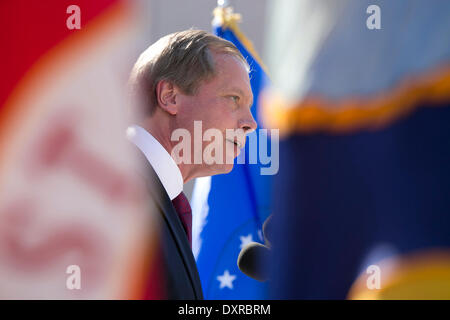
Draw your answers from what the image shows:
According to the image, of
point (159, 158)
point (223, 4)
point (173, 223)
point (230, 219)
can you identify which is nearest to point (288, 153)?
point (173, 223)

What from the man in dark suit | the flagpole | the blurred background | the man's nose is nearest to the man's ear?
the man in dark suit

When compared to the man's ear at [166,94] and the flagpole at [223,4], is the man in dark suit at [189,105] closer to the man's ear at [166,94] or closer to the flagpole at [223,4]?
the man's ear at [166,94]

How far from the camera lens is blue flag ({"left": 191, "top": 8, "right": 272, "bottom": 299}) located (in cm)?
165

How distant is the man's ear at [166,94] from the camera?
125cm

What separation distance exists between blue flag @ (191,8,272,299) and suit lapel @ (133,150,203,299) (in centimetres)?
61

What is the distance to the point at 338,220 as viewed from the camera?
0.36m

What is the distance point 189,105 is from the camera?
125cm

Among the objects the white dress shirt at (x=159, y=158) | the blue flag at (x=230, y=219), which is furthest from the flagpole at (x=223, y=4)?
the white dress shirt at (x=159, y=158)

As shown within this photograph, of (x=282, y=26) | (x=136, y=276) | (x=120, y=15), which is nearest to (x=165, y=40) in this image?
(x=120, y=15)

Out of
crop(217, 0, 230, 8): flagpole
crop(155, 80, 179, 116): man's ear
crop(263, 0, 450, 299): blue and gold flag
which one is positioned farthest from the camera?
crop(217, 0, 230, 8): flagpole

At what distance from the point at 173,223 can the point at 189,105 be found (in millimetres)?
335

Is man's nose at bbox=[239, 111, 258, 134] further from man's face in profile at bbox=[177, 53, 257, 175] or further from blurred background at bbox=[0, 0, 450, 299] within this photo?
blurred background at bbox=[0, 0, 450, 299]
